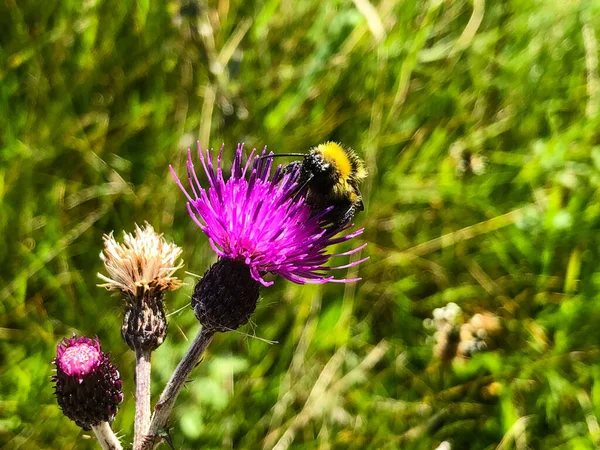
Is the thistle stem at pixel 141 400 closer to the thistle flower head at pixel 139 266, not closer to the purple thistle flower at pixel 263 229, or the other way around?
the thistle flower head at pixel 139 266

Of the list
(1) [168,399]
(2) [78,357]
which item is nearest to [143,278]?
(2) [78,357]

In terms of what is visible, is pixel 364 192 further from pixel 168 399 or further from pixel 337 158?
pixel 168 399

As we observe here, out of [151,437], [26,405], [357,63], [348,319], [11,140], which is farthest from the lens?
[357,63]

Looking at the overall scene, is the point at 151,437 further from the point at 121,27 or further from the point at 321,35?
the point at 321,35

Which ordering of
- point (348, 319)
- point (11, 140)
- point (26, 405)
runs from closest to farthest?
1. point (26, 405)
2. point (11, 140)
3. point (348, 319)

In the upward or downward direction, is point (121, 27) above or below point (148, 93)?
above

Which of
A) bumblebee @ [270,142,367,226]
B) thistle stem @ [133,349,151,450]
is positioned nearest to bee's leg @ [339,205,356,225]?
bumblebee @ [270,142,367,226]

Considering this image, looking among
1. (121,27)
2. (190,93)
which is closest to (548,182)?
(190,93)

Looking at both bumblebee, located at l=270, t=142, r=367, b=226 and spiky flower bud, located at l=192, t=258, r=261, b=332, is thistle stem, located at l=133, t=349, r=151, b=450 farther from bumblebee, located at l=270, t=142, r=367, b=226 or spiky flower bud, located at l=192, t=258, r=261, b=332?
bumblebee, located at l=270, t=142, r=367, b=226
